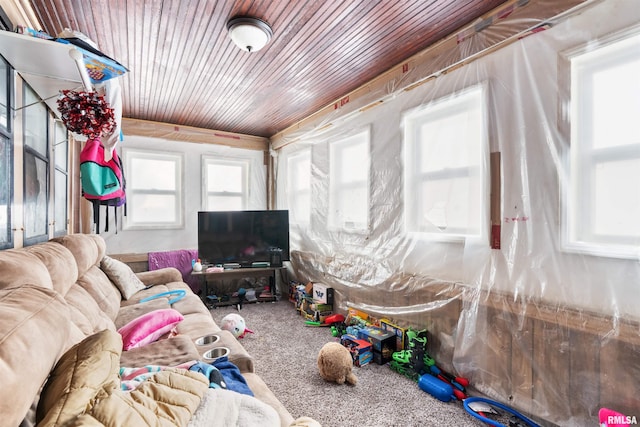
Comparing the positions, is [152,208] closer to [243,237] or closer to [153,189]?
[153,189]

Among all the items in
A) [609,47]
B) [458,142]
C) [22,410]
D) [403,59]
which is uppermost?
[403,59]

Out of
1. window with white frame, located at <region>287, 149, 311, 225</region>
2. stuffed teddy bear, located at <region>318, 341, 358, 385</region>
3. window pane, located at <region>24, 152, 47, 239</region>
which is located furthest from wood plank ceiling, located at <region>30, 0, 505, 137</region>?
stuffed teddy bear, located at <region>318, 341, 358, 385</region>

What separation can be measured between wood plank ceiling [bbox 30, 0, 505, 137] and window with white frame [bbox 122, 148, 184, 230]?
0.88 m

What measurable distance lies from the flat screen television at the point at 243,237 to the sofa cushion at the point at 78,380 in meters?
3.37

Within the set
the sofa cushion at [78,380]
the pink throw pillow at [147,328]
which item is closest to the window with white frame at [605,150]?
the sofa cushion at [78,380]

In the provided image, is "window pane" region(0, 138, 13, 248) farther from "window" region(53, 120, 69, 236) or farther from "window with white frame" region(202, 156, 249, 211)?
"window with white frame" region(202, 156, 249, 211)

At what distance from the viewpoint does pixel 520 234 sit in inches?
71.2

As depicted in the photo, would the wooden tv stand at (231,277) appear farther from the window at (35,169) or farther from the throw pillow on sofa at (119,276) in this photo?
the window at (35,169)

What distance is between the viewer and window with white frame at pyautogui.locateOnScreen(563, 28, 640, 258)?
4.61ft

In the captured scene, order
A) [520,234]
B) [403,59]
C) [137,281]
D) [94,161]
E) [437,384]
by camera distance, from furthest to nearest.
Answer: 1. [137,281]
2. [403,59]
3. [94,161]
4. [437,384]
5. [520,234]

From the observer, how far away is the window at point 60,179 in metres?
2.66

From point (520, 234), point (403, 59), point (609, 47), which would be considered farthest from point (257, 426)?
point (403, 59)

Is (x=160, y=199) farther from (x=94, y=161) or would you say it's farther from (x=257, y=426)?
(x=257, y=426)

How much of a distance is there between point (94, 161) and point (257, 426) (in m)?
2.41
